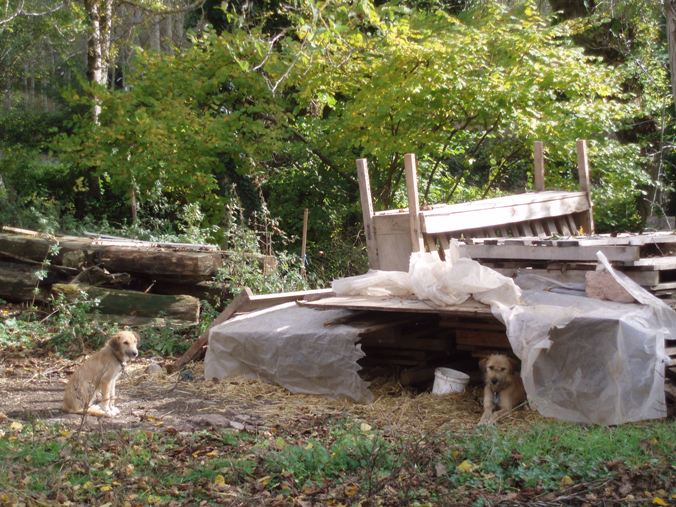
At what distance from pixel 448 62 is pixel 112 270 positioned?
548 centimetres

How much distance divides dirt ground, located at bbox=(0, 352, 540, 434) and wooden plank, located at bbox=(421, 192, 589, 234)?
204 centimetres

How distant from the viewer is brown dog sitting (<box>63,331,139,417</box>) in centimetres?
765

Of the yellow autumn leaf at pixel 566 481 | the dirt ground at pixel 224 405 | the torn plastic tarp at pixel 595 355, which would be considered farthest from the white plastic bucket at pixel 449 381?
the yellow autumn leaf at pixel 566 481

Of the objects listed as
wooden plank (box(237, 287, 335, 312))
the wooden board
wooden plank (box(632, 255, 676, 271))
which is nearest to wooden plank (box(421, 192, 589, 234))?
the wooden board

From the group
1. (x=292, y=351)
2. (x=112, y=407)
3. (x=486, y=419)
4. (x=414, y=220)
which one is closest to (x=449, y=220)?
(x=414, y=220)

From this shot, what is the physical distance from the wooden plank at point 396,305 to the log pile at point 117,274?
2.74 metres

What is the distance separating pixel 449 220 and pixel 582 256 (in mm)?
2181

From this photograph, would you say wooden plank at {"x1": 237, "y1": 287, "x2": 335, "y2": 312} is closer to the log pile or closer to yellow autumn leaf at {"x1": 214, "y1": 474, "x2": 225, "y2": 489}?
the log pile

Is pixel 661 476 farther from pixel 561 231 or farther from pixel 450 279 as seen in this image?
pixel 561 231

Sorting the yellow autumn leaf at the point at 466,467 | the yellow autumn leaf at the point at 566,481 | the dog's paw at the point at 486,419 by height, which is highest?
the yellow autumn leaf at the point at 466,467

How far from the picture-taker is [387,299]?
8.82 metres

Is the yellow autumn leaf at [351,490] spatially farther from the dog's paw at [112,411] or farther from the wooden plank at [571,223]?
the wooden plank at [571,223]

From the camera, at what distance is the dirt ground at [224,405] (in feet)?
23.9

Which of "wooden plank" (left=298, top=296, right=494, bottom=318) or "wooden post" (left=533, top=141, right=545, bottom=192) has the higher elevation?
"wooden post" (left=533, top=141, right=545, bottom=192)
